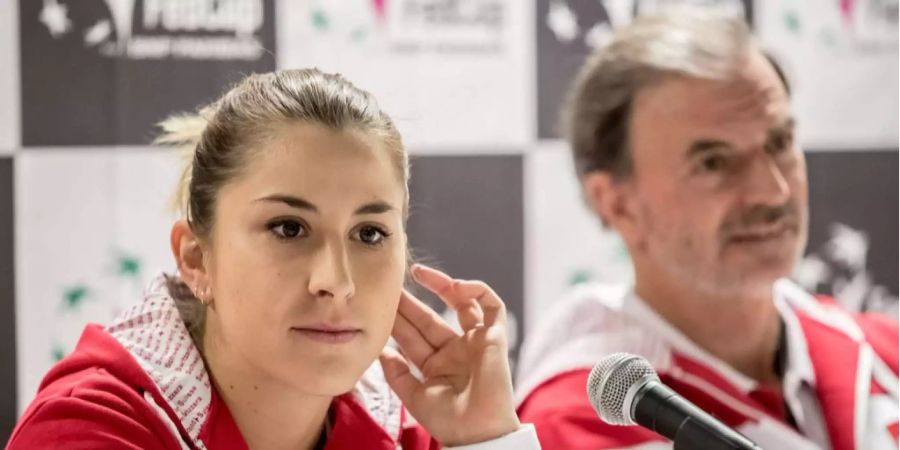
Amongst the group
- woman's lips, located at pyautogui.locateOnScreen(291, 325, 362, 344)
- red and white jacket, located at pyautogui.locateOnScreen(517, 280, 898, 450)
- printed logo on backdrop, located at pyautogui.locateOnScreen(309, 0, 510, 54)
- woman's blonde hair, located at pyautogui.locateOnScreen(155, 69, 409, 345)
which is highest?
printed logo on backdrop, located at pyautogui.locateOnScreen(309, 0, 510, 54)

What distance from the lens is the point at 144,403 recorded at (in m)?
1.28

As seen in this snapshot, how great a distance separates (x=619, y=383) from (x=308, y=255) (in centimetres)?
35

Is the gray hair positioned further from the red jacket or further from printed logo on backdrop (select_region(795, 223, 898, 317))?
the red jacket

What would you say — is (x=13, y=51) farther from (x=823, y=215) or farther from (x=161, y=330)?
(x=823, y=215)

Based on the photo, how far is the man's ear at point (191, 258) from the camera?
1.35m

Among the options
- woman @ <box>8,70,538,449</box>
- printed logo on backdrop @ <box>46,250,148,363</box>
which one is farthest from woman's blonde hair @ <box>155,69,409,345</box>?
printed logo on backdrop @ <box>46,250,148,363</box>

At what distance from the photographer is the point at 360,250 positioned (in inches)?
51.1

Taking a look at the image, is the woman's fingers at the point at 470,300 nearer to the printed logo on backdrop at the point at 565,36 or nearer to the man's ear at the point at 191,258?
the man's ear at the point at 191,258

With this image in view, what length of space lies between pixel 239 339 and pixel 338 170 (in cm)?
22

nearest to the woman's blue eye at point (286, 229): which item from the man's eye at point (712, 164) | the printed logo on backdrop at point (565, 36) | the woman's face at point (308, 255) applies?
the woman's face at point (308, 255)

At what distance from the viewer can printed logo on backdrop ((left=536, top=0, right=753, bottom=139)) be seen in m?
2.15

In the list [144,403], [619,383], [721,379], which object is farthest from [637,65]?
[144,403]

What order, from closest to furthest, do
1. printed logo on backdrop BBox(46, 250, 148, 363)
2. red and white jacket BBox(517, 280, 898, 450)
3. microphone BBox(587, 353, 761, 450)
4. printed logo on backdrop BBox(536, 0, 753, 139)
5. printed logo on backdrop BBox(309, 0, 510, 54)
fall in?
microphone BBox(587, 353, 761, 450)
red and white jacket BBox(517, 280, 898, 450)
printed logo on backdrop BBox(46, 250, 148, 363)
printed logo on backdrop BBox(309, 0, 510, 54)
printed logo on backdrop BBox(536, 0, 753, 139)

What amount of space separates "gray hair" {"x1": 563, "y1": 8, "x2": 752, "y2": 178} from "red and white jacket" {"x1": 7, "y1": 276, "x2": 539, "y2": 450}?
63 cm
